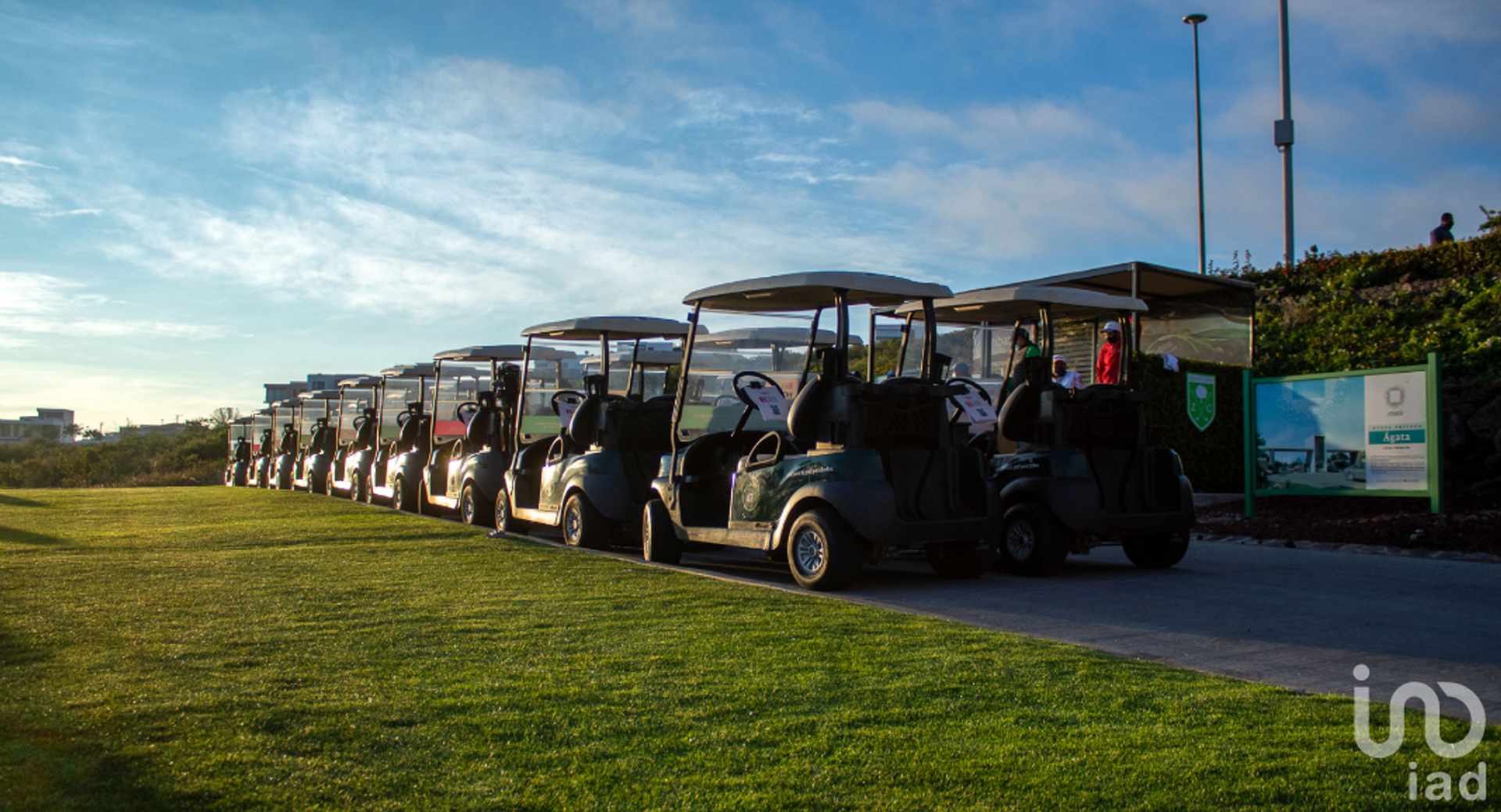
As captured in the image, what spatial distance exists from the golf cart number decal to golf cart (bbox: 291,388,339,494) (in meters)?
15.1

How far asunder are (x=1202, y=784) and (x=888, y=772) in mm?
809

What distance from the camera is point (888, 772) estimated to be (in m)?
2.95

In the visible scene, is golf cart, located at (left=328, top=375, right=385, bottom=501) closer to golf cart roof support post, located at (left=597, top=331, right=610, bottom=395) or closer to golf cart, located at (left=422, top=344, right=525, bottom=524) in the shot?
golf cart, located at (left=422, top=344, right=525, bottom=524)

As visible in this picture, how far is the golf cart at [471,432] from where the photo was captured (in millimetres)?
12711

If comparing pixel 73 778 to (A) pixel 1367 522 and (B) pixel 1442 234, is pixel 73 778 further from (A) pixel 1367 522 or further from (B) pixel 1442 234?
(B) pixel 1442 234

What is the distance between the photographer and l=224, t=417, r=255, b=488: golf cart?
3185 cm

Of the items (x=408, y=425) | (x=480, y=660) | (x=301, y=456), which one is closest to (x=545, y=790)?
(x=480, y=660)

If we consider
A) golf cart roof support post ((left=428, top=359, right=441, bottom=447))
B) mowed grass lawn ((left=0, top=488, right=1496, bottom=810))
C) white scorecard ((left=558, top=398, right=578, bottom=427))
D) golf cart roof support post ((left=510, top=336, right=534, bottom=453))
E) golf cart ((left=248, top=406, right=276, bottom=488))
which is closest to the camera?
mowed grass lawn ((left=0, top=488, right=1496, bottom=810))

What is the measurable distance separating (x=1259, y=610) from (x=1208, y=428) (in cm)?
887

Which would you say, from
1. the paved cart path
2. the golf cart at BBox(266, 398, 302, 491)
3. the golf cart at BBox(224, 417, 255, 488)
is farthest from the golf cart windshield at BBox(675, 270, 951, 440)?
the golf cart at BBox(224, 417, 255, 488)

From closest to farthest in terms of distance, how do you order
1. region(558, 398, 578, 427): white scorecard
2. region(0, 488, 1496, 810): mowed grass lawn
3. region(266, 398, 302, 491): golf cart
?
1. region(0, 488, 1496, 810): mowed grass lawn
2. region(558, 398, 578, 427): white scorecard
3. region(266, 398, 302, 491): golf cart

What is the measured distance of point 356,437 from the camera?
65.6 ft

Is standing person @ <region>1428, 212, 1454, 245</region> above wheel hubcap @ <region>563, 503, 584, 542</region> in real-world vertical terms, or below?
above

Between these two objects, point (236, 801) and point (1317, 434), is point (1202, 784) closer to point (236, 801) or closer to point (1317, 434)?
point (236, 801)
